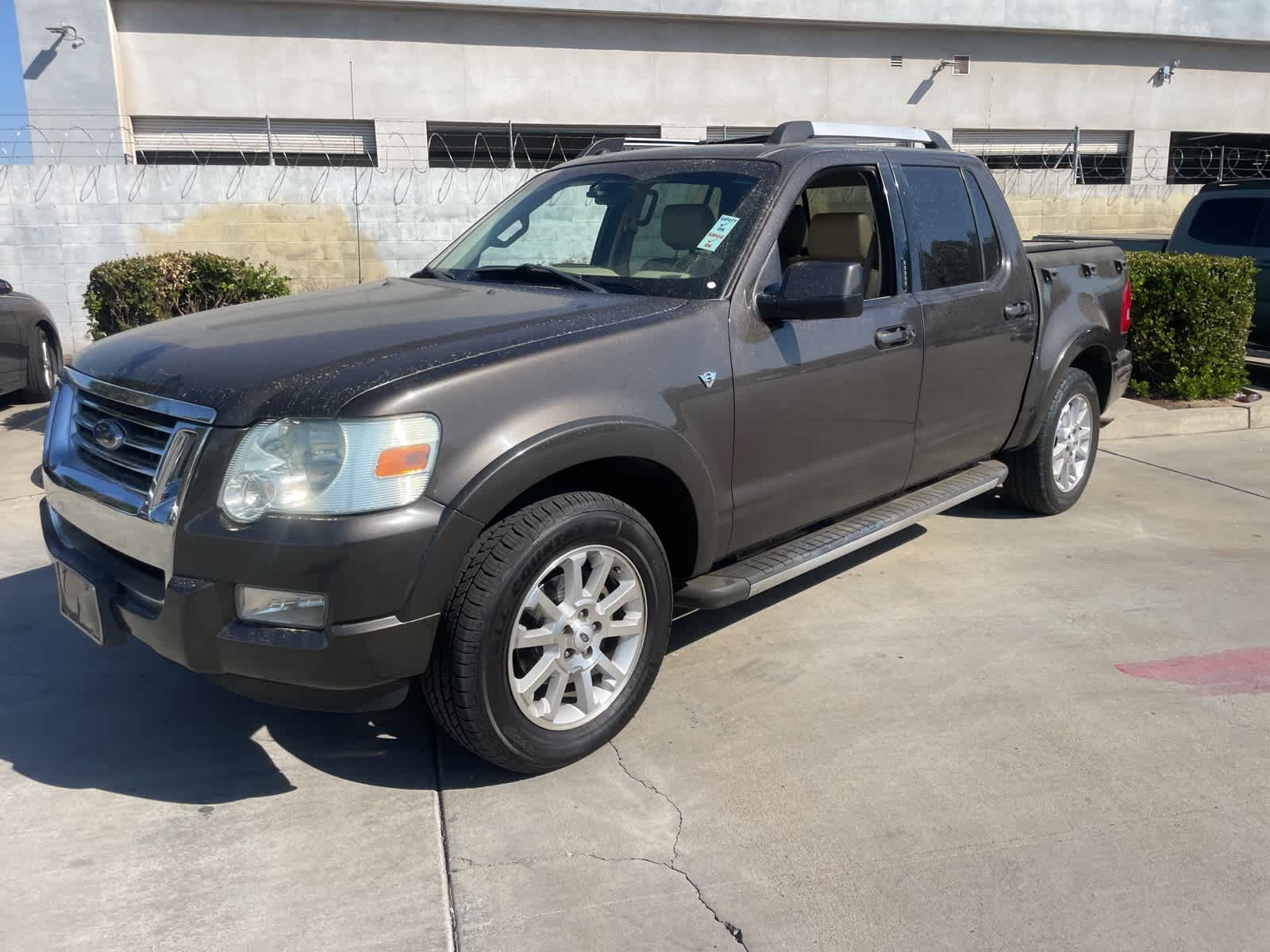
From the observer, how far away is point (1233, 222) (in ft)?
33.9

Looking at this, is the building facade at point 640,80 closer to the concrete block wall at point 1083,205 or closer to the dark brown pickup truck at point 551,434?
the concrete block wall at point 1083,205

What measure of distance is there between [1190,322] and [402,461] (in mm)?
7872

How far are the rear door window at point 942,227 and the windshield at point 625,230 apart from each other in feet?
3.09

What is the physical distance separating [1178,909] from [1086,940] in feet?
1.01

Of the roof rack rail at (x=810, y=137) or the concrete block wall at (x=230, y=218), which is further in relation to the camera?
the concrete block wall at (x=230, y=218)

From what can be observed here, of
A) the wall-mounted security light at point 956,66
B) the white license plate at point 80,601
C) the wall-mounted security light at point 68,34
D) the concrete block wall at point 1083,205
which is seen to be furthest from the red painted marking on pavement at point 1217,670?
the wall-mounted security light at point 956,66

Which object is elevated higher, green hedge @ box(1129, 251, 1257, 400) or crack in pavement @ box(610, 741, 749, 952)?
green hedge @ box(1129, 251, 1257, 400)

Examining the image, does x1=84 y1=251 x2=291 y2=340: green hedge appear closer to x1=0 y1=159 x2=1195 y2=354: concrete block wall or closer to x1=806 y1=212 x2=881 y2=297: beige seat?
x1=0 y1=159 x2=1195 y2=354: concrete block wall

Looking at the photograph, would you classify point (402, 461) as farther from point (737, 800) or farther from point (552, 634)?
point (737, 800)

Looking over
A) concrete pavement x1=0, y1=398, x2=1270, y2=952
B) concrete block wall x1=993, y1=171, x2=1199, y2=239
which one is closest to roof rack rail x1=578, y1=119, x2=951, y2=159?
concrete pavement x1=0, y1=398, x2=1270, y2=952

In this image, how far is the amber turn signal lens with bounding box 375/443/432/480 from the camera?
9.50 feet

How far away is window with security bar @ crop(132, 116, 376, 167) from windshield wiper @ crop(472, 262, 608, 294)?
1427cm

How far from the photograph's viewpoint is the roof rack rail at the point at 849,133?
14.7ft

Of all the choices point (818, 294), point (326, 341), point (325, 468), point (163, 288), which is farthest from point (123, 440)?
point (163, 288)
